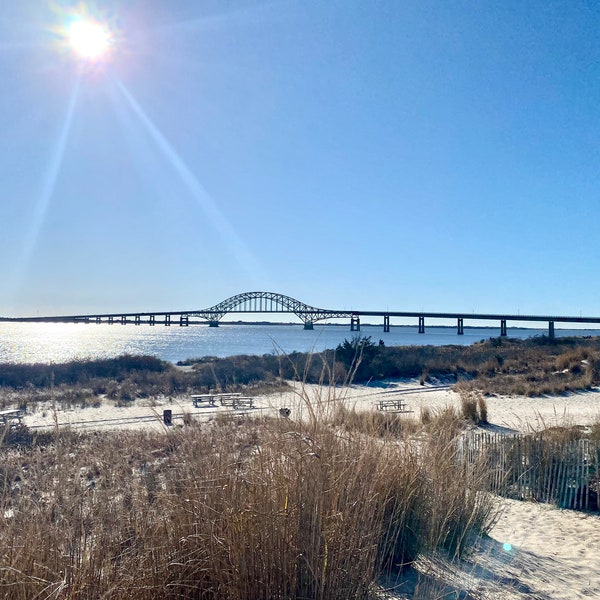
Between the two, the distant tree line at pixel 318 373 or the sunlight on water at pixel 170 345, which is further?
the sunlight on water at pixel 170 345

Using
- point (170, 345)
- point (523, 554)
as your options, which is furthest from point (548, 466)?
point (170, 345)

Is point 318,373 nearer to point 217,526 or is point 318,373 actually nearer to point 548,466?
point 548,466

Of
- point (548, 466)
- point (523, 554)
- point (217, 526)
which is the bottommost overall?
point (523, 554)

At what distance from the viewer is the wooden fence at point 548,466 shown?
25.7ft

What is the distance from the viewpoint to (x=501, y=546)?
532 centimetres

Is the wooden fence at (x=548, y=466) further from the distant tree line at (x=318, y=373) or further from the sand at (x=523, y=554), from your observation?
the distant tree line at (x=318, y=373)

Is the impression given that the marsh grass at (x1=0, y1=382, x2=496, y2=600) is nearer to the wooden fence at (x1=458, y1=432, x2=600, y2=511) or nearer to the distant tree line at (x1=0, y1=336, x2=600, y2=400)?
the wooden fence at (x1=458, y1=432, x2=600, y2=511)

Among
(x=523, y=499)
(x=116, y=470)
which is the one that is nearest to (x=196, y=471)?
(x=116, y=470)

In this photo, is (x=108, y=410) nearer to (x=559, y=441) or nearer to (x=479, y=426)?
(x=479, y=426)

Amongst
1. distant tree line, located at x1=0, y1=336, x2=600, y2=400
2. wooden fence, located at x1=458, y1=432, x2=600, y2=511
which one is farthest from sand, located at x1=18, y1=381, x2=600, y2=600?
distant tree line, located at x1=0, y1=336, x2=600, y2=400

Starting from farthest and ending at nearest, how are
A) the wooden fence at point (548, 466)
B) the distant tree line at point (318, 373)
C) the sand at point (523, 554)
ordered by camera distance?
1. the distant tree line at point (318, 373)
2. the wooden fence at point (548, 466)
3. the sand at point (523, 554)

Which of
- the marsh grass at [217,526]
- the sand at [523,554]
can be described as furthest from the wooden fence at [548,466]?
the marsh grass at [217,526]

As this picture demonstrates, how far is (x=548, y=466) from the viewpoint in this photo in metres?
8.01

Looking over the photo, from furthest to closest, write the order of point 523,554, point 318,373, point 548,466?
point 318,373 → point 548,466 → point 523,554
